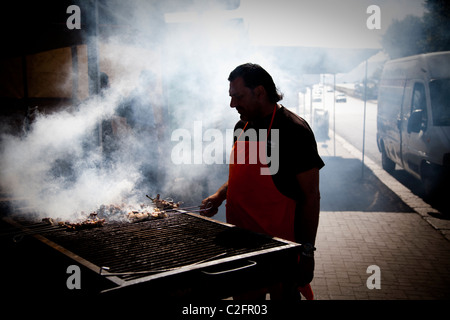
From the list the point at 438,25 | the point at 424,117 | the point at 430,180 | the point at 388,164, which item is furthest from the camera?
the point at 438,25

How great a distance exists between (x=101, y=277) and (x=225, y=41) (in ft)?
27.1

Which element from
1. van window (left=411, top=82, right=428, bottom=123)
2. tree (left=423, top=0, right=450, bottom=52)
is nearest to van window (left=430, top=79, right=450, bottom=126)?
van window (left=411, top=82, right=428, bottom=123)

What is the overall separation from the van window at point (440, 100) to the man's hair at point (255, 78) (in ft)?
19.5

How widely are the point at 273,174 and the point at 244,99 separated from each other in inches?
24.9

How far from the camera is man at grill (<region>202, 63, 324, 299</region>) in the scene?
8.79 ft

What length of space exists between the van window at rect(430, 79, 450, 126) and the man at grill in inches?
233

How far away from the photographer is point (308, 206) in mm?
2713

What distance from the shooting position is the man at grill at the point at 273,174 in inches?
105

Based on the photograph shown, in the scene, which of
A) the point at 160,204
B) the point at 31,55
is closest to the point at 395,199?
the point at 160,204

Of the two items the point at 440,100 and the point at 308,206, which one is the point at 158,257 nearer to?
the point at 308,206

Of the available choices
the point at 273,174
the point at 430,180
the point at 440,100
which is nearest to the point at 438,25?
the point at 440,100

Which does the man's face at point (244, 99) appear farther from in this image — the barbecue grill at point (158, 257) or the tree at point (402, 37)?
the tree at point (402, 37)

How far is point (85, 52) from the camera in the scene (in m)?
6.63
